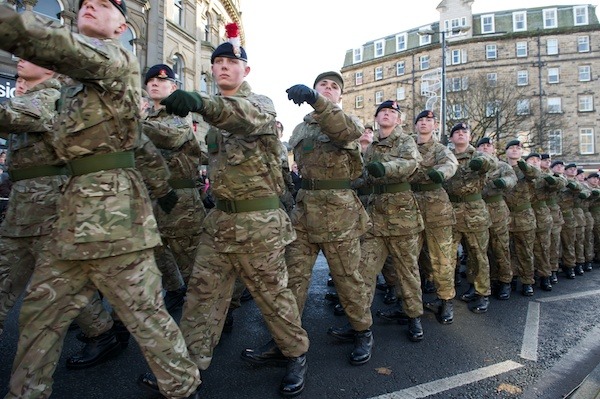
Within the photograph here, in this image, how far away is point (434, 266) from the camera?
14.9 ft

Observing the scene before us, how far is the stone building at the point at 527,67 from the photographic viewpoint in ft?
110

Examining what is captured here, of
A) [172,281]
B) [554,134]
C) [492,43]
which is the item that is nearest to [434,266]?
[172,281]

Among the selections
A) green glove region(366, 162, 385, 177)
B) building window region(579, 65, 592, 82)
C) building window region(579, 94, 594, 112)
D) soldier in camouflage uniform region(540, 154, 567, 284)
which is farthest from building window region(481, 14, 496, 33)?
green glove region(366, 162, 385, 177)

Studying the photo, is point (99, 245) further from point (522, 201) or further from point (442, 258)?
point (522, 201)

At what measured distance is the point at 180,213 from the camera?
424 cm

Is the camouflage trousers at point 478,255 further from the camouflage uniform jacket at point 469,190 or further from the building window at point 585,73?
the building window at point 585,73

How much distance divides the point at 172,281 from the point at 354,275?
2113mm

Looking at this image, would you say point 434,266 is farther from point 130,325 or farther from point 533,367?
point 130,325

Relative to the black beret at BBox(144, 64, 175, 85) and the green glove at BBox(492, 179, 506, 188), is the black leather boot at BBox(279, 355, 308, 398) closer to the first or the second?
the black beret at BBox(144, 64, 175, 85)

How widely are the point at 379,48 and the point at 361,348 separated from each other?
1896 inches

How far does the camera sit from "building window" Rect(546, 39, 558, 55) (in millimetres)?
36938

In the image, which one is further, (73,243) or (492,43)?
(492,43)

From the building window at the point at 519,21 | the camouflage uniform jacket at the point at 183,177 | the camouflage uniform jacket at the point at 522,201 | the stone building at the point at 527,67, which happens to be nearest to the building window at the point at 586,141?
the stone building at the point at 527,67

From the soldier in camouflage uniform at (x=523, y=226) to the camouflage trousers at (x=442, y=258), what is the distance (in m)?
1.94
